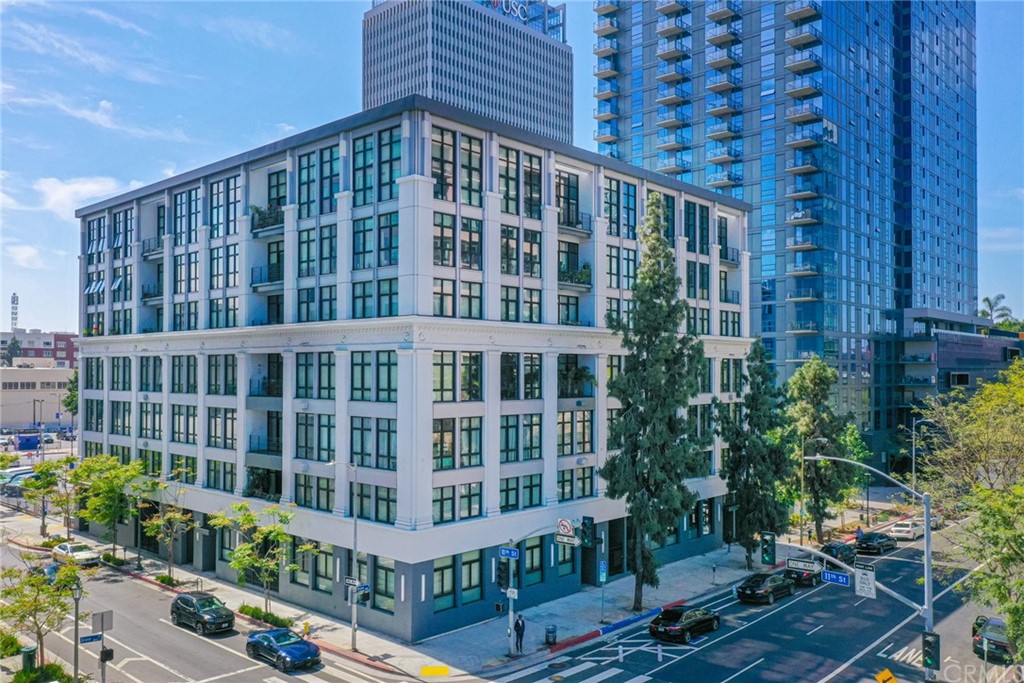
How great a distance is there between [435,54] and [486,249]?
492 ft

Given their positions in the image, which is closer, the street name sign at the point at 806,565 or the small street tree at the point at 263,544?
the street name sign at the point at 806,565

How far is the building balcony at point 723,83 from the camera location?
87.1m

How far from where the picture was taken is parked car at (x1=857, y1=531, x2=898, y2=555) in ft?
174

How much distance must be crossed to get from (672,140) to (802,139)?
1663 cm

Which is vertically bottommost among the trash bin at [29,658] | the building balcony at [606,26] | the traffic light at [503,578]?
the trash bin at [29,658]

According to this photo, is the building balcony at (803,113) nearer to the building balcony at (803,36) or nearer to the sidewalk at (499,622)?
the building balcony at (803,36)

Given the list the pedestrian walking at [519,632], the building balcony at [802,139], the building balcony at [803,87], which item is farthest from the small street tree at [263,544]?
the building balcony at [803,87]

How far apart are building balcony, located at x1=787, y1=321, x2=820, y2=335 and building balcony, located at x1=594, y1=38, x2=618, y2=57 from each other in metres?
42.6

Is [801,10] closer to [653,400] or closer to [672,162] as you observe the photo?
[672,162]

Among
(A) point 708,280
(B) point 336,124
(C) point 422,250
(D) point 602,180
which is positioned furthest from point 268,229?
(A) point 708,280

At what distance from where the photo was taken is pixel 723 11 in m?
86.9

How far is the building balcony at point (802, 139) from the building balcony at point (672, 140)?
13012 mm
